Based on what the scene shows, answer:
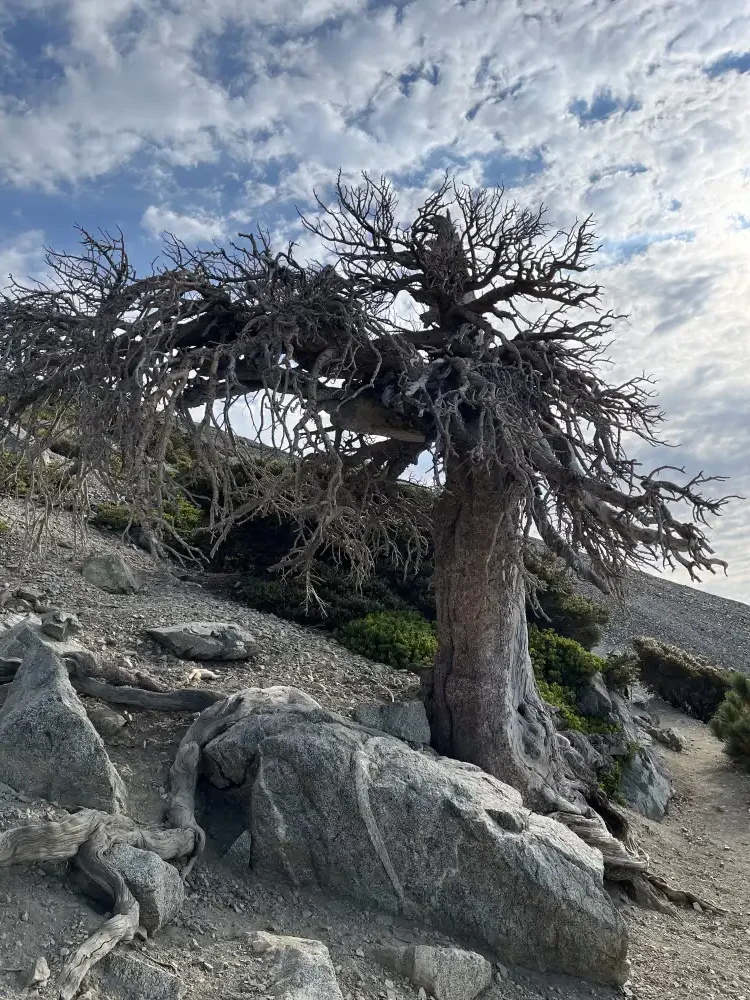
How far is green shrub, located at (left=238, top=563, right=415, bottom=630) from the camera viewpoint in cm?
1259

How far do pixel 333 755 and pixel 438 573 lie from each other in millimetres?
2956

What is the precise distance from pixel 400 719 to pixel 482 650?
45.7 inches

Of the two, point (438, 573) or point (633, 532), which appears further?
point (438, 573)

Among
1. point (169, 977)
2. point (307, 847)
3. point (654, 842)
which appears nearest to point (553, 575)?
point (654, 842)

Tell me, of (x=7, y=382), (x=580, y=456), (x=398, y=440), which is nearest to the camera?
(x=7, y=382)

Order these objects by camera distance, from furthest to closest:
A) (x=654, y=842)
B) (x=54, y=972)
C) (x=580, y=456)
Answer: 1. (x=654, y=842)
2. (x=580, y=456)
3. (x=54, y=972)

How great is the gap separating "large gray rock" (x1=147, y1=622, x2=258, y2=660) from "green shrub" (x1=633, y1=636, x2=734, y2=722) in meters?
10.6

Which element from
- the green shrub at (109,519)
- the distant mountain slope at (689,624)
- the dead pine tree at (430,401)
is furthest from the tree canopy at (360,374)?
the distant mountain slope at (689,624)

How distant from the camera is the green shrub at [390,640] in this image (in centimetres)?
1134

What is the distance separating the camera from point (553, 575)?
1522cm

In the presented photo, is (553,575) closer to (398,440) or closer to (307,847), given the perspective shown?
(398,440)

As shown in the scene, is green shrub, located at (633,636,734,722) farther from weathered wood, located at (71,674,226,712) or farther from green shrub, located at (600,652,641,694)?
weathered wood, located at (71,674,226,712)

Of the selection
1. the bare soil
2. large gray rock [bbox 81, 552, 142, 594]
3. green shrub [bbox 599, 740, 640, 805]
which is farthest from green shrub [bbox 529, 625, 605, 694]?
large gray rock [bbox 81, 552, 142, 594]

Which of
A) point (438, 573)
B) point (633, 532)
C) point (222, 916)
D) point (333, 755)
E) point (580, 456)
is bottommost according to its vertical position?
point (222, 916)
